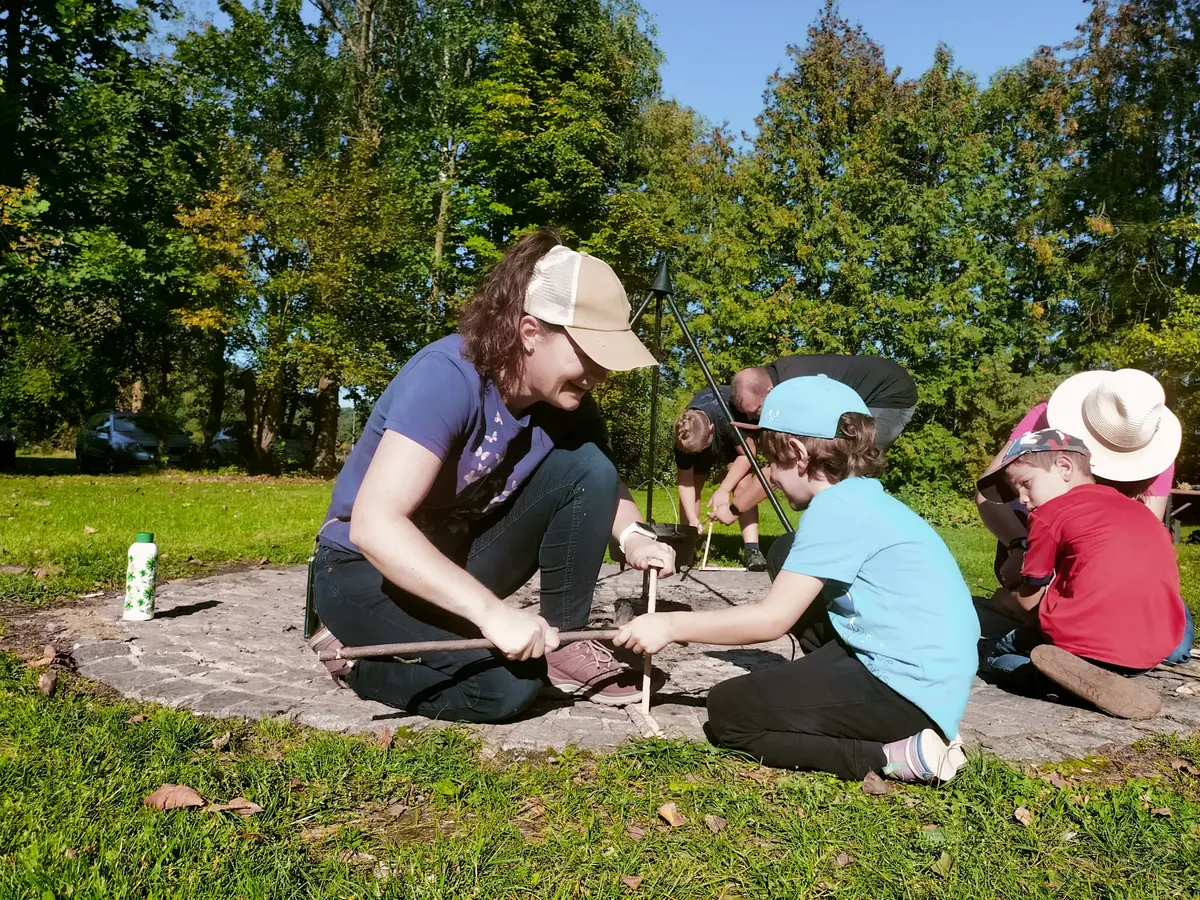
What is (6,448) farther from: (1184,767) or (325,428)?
(1184,767)

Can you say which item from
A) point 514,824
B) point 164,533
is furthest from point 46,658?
point 164,533

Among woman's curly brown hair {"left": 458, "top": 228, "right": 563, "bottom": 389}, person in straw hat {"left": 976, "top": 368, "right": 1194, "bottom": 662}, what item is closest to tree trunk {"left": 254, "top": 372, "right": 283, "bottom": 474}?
person in straw hat {"left": 976, "top": 368, "right": 1194, "bottom": 662}

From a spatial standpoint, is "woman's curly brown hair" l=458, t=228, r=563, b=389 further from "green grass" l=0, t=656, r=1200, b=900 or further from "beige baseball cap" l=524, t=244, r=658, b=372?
"green grass" l=0, t=656, r=1200, b=900

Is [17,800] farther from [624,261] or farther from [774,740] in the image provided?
[624,261]

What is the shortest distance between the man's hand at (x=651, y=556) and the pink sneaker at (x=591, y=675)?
0.42 metres

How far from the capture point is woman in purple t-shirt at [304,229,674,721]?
2.50m

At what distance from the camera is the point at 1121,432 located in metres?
4.06

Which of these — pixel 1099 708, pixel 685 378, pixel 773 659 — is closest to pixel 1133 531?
pixel 1099 708

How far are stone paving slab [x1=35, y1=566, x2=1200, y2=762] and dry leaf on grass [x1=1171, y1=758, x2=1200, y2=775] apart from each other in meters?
0.22

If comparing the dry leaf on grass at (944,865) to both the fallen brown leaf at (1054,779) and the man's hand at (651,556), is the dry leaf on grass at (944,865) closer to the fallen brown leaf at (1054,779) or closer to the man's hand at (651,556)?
the fallen brown leaf at (1054,779)

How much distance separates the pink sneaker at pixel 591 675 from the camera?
3223 millimetres

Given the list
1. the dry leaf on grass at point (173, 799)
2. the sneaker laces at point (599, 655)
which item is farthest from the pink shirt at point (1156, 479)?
the dry leaf on grass at point (173, 799)

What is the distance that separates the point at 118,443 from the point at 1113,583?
67.9 feet

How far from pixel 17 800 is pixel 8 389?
28758 millimetres
